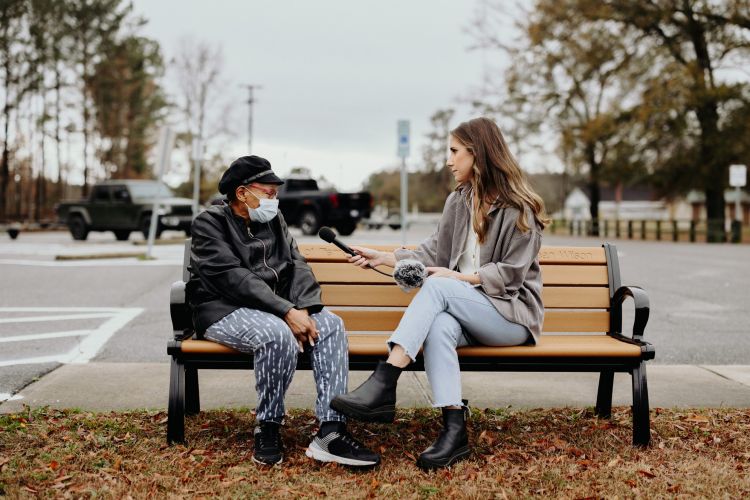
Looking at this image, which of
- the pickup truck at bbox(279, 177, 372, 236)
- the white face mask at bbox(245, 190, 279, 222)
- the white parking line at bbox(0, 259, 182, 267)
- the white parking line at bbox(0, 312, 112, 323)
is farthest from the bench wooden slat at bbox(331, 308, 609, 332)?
the pickup truck at bbox(279, 177, 372, 236)

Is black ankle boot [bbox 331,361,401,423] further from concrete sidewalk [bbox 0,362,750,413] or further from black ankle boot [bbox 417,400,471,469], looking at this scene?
concrete sidewalk [bbox 0,362,750,413]

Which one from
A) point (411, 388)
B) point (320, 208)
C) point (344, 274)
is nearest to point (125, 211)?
point (320, 208)

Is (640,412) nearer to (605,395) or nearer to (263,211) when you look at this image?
(605,395)

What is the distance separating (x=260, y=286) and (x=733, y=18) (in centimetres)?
3229

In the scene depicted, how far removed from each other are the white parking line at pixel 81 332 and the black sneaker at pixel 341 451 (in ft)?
10.2

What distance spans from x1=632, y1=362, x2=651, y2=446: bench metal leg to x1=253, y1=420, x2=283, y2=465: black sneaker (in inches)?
65.1

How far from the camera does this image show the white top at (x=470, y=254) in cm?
406

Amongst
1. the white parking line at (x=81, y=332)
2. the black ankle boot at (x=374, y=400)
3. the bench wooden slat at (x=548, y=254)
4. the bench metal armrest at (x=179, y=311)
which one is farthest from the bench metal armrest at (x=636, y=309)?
the white parking line at (x=81, y=332)

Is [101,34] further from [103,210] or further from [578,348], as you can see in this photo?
[578,348]

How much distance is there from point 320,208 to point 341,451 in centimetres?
2379

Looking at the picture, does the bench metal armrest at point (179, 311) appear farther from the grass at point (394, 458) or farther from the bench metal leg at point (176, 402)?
the grass at point (394, 458)

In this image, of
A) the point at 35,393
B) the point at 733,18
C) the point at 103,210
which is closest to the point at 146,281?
the point at 35,393

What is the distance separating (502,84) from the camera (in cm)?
3853

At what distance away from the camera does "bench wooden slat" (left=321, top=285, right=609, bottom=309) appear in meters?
4.36
